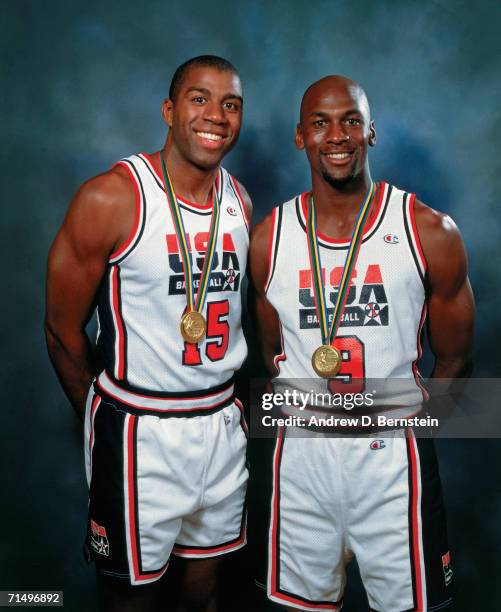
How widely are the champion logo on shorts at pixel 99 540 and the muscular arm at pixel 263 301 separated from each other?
0.94 metres

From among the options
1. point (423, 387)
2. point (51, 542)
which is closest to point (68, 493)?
point (51, 542)

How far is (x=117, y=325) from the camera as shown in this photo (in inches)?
99.6

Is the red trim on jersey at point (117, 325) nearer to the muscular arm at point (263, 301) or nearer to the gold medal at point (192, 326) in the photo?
the gold medal at point (192, 326)

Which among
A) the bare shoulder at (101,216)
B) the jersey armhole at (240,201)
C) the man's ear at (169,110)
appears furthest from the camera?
the jersey armhole at (240,201)

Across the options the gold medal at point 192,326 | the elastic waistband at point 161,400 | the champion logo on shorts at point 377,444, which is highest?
the gold medal at point 192,326

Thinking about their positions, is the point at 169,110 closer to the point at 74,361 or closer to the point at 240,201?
the point at 240,201

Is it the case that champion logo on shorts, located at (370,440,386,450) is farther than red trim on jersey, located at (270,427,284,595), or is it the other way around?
red trim on jersey, located at (270,427,284,595)

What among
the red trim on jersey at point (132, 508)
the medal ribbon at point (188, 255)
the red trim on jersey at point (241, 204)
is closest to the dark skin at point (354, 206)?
the red trim on jersey at point (241, 204)

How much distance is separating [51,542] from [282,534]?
1442mm

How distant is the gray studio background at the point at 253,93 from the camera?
319 cm

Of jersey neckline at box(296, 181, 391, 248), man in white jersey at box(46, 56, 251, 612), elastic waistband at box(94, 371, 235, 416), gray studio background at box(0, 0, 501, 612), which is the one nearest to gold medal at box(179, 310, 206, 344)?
man in white jersey at box(46, 56, 251, 612)

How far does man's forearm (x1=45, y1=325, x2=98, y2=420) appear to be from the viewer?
265cm

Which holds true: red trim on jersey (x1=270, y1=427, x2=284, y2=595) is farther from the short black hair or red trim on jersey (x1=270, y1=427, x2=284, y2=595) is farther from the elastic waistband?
the short black hair

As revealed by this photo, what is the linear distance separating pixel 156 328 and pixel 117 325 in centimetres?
15
